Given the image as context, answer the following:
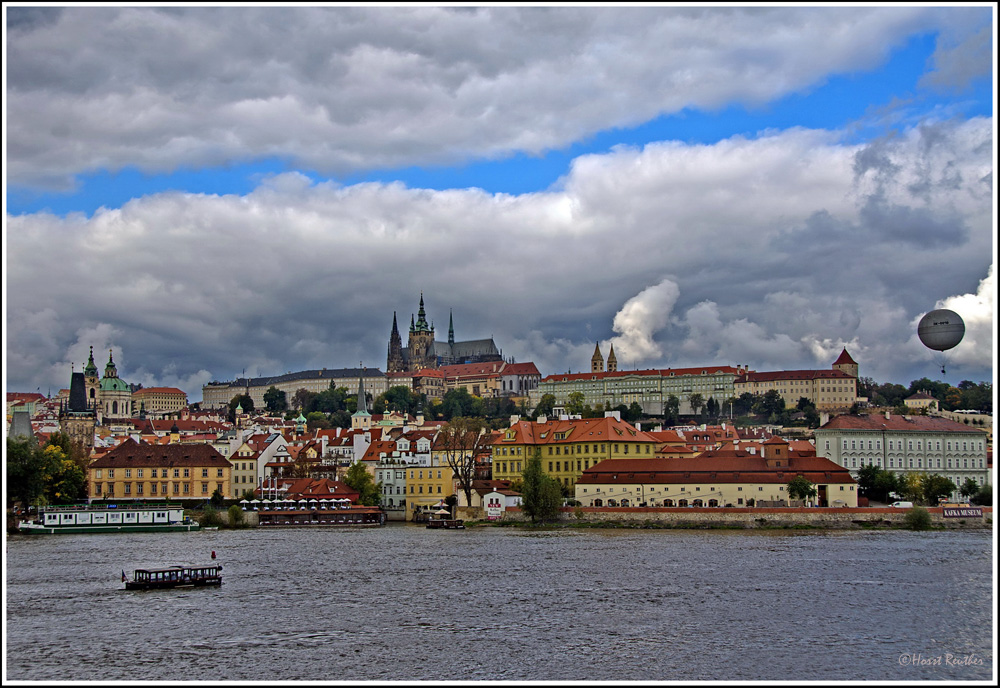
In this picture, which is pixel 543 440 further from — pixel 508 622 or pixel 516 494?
pixel 508 622

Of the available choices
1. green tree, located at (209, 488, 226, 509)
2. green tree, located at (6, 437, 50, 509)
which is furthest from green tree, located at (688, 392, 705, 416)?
green tree, located at (6, 437, 50, 509)

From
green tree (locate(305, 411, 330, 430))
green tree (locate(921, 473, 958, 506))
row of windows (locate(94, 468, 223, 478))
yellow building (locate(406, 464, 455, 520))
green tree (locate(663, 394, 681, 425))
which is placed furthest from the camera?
green tree (locate(663, 394, 681, 425))

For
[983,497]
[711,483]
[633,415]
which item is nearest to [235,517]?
[711,483]

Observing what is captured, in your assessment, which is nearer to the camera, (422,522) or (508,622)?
(508,622)

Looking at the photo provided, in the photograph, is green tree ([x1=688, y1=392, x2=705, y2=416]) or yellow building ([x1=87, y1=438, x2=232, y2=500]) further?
green tree ([x1=688, y1=392, x2=705, y2=416])

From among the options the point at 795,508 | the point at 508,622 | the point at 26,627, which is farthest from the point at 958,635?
the point at 795,508

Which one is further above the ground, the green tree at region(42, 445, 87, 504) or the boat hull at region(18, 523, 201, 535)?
the green tree at region(42, 445, 87, 504)

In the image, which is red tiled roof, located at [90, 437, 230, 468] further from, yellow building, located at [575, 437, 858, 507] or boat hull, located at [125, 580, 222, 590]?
boat hull, located at [125, 580, 222, 590]
